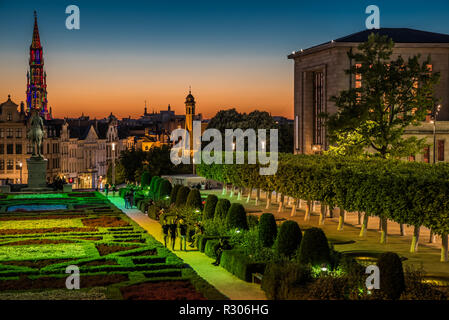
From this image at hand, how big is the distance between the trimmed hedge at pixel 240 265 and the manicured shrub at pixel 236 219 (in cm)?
527

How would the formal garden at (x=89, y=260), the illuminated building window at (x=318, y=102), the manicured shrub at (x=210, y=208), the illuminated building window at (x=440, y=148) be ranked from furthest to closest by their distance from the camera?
the illuminated building window at (x=318, y=102), the illuminated building window at (x=440, y=148), the manicured shrub at (x=210, y=208), the formal garden at (x=89, y=260)

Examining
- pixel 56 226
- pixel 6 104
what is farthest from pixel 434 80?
pixel 6 104

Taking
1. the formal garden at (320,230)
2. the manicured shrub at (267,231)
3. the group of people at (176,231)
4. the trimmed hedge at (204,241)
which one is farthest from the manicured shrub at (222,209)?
the manicured shrub at (267,231)

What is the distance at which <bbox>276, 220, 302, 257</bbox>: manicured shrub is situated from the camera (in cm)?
2270

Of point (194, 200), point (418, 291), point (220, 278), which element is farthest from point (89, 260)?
point (194, 200)

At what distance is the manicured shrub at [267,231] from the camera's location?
992 inches

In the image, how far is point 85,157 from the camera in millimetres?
123312

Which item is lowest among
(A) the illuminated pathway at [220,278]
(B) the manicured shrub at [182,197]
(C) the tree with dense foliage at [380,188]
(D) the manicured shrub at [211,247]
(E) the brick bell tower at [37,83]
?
(A) the illuminated pathway at [220,278]

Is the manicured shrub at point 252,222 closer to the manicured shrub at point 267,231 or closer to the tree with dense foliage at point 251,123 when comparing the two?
the manicured shrub at point 267,231

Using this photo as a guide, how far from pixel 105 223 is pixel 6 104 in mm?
70756

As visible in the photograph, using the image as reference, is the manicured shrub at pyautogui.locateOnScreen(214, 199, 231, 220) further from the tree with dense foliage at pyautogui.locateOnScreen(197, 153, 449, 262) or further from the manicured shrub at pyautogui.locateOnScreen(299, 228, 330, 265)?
the manicured shrub at pyautogui.locateOnScreen(299, 228, 330, 265)

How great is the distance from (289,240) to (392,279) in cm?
641

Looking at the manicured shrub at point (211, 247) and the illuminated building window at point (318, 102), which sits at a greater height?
the illuminated building window at point (318, 102)

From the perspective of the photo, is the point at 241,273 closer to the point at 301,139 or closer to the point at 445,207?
the point at 445,207
